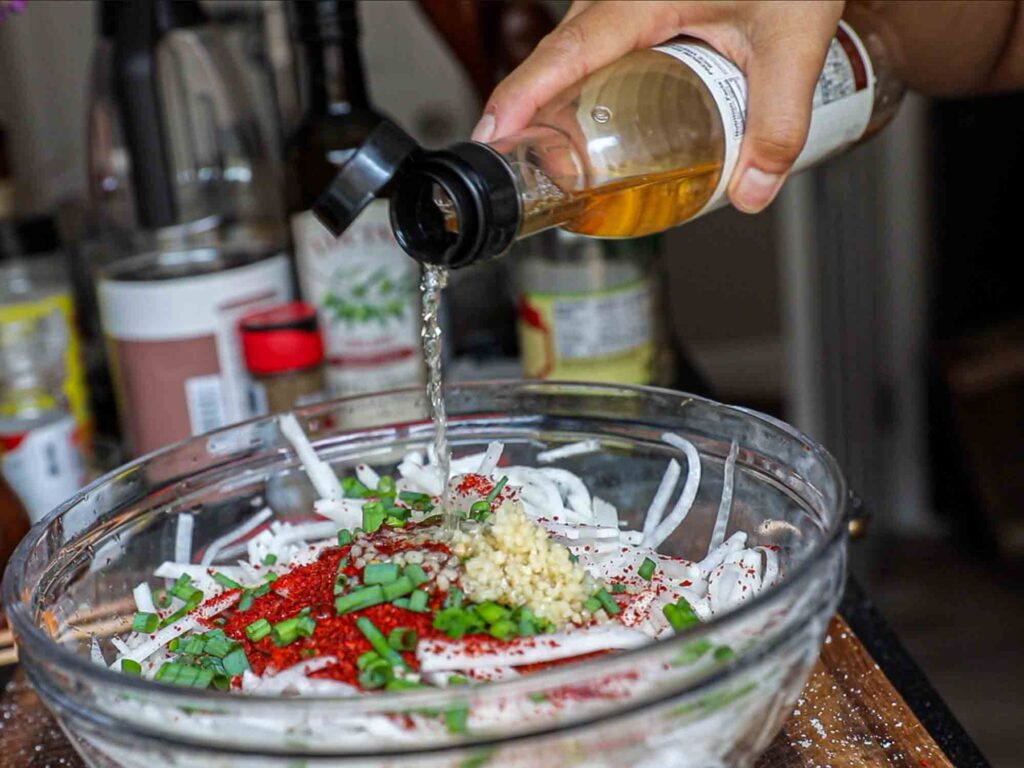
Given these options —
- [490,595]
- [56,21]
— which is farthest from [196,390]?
[56,21]

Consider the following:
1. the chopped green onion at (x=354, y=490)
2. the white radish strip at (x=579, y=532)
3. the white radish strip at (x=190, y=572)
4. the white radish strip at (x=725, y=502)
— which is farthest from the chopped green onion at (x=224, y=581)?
the white radish strip at (x=725, y=502)

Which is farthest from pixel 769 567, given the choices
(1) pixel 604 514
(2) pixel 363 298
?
(2) pixel 363 298

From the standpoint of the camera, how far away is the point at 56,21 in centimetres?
223

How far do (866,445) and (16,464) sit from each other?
179cm

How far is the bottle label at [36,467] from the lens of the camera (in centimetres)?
111

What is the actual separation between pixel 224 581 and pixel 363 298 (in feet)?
1.46

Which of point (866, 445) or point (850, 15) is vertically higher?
point (850, 15)

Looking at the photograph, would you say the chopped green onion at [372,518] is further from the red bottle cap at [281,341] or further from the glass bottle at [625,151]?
the red bottle cap at [281,341]

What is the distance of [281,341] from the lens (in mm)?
1140

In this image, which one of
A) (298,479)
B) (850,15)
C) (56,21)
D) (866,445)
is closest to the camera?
(298,479)

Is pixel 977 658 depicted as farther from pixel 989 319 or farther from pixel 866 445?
pixel 989 319

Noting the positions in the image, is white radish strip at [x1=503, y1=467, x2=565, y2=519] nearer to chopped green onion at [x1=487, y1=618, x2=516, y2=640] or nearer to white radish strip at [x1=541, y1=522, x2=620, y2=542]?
white radish strip at [x1=541, y1=522, x2=620, y2=542]

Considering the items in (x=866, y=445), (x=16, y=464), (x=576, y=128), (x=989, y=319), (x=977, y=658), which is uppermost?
(x=576, y=128)

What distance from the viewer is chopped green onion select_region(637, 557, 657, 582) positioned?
29.9 inches
